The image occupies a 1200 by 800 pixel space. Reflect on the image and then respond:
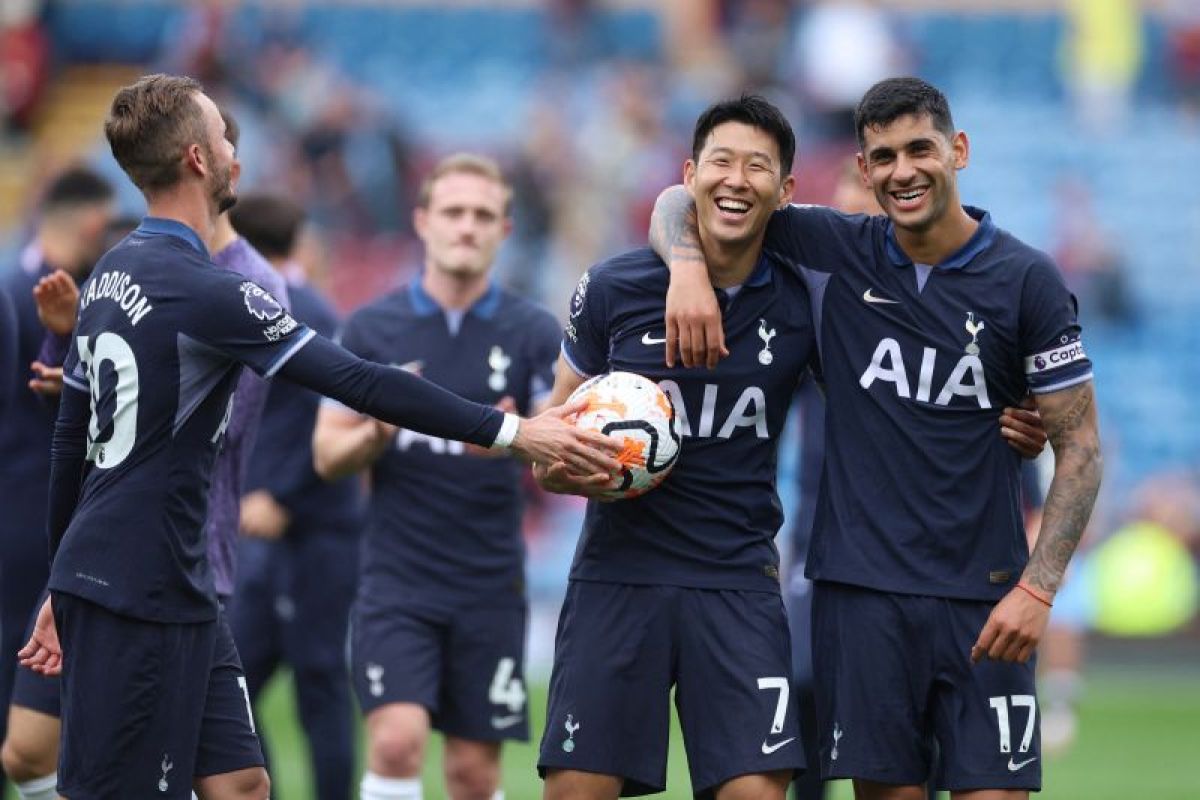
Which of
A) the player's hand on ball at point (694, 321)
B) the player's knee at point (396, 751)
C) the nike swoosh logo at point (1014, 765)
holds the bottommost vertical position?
the player's knee at point (396, 751)

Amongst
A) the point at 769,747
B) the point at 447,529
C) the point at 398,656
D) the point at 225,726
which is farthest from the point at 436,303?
the point at 769,747

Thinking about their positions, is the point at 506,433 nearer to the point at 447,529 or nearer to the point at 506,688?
the point at 447,529

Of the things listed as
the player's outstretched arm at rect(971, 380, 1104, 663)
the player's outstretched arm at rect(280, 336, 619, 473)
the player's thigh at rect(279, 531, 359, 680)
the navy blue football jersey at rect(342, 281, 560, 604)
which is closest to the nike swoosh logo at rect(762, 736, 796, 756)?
the player's outstretched arm at rect(971, 380, 1104, 663)

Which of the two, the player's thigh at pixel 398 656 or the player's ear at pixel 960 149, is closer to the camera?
the player's ear at pixel 960 149

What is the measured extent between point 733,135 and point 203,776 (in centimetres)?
254

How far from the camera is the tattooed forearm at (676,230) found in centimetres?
622

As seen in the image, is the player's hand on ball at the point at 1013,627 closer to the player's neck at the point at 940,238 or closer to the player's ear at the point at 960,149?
the player's neck at the point at 940,238

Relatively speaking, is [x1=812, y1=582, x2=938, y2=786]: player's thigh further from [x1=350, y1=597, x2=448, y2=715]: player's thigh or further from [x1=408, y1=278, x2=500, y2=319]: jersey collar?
[x1=408, y1=278, x2=500, y2=319]: jersey collar

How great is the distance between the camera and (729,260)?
627 centimetres

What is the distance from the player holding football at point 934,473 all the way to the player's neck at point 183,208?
1.44 metres

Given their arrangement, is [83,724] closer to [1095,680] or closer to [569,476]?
[569,476]

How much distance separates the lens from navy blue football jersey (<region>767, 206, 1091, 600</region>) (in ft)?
19.6

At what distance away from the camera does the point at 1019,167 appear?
2408 centimetres

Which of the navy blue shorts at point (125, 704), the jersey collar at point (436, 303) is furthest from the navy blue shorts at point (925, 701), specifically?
the jersey collar at point (436, 303)
